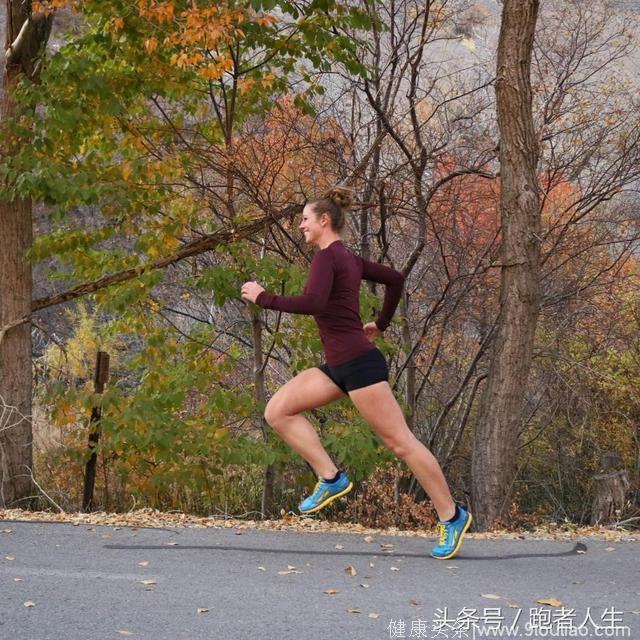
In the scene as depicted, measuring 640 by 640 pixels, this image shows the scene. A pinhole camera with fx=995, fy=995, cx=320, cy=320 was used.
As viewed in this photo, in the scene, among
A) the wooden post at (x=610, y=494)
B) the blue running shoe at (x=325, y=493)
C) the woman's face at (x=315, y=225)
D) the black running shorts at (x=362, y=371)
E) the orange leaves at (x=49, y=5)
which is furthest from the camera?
the wooden post at (x=610, y=494)

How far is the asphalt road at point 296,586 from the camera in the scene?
13.9 ft

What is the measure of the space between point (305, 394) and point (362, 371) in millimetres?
418

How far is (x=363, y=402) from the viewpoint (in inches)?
216

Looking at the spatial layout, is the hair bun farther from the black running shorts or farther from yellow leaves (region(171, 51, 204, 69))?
yellow leaves (region(171, 51, 204, 69))

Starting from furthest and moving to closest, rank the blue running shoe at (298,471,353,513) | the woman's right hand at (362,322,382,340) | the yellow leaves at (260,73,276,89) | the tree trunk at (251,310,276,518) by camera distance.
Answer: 1. the tree trunk at (251,310,276,518)
2. the yellow leaves at (260,73,276,89)
3. the woman's right hand at (362,322,382,340)
4. the blue running shoe at (298,471,353,513)

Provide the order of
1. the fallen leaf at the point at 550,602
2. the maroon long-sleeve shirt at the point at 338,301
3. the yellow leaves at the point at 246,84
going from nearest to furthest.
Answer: the fallen leaf at the point at 550,602 → the maroon long-sleeve shirt at the point at 338,301 → the yellow leaves at the point at 246,84

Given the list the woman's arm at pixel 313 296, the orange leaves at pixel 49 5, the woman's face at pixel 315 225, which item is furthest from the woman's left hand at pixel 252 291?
the orange leaves at pixel 49 5

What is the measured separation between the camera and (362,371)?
545 cm

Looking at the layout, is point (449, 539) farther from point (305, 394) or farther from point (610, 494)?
point (610, 494)

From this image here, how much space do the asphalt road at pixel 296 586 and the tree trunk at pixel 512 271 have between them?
7.81ft

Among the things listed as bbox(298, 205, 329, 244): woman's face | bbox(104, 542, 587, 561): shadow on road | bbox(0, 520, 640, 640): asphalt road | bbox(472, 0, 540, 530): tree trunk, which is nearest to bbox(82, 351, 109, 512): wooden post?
bbox(0, 520, 640, 640): asphalt road

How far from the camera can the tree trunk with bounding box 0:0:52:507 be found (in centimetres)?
945

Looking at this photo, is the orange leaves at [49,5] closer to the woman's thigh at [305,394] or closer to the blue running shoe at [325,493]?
the woman's thigh at [305,394]

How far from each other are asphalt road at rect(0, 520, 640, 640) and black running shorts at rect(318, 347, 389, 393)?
100cm
